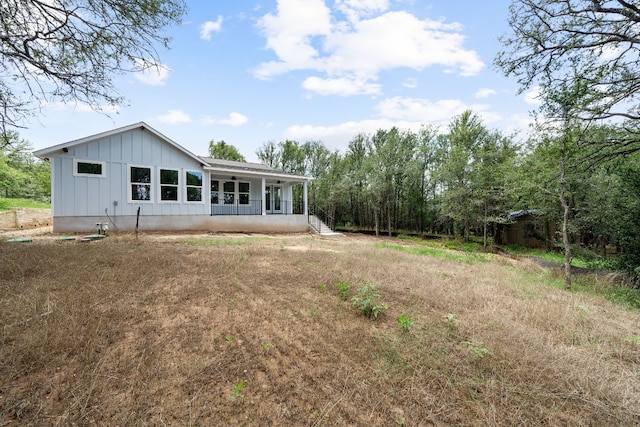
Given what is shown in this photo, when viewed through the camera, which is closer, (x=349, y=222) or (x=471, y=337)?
(x=471, y=337)

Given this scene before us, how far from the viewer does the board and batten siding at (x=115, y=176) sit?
9.80 m

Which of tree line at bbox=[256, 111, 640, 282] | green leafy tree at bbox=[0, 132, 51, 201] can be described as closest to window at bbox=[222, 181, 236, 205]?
tree line at bbox=[256, 111, 640, 282]

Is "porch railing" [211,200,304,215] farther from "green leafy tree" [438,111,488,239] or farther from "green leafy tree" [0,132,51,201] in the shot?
"green leafy tree" [0,132,51,201]

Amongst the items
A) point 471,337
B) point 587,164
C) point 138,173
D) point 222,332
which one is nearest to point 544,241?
point 587,164

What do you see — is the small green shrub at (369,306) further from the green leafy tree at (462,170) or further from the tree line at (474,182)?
the green leafy tree at (462,170)

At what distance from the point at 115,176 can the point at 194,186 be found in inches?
122

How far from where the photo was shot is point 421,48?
8.64 m

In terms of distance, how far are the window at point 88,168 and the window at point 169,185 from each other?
7.02ft

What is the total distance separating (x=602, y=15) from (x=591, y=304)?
542cm

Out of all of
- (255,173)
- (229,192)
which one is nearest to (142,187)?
(229,192)

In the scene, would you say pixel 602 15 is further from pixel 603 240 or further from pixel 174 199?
pixel 174 199

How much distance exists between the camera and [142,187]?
1148 cm

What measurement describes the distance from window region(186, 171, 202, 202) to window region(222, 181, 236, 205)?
6.54ft

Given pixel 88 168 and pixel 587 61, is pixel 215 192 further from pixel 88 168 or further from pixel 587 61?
pixel 587 61
